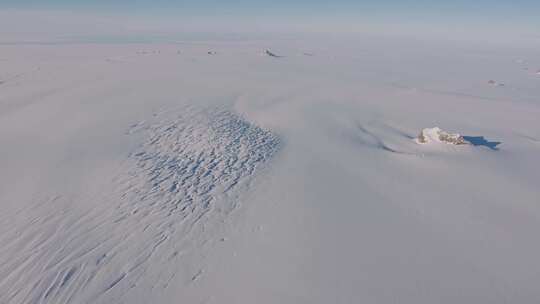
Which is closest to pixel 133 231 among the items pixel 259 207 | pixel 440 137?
pixel 259 207

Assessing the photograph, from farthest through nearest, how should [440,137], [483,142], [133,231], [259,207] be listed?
[483,142], [440,137], [259,207], [133,231]

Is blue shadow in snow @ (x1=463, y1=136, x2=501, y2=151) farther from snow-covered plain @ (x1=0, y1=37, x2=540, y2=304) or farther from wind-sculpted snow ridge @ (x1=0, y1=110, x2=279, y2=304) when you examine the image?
wind-sculpted snow ridge @ (x1=0, y1=110, x2=279, y2=304)

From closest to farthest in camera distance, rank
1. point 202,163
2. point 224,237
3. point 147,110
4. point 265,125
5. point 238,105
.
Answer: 1. point 224,237
2. point 202,163
3. point 265,125
4. point 147,110
5. point 238,105

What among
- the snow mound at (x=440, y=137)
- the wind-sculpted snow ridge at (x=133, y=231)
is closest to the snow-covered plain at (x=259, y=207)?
the wind-sculpted snow ridge at (x=133, y=231)

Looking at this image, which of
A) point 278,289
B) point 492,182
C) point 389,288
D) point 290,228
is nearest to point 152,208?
point 290,228

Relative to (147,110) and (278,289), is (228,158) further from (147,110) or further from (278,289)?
(147,110)

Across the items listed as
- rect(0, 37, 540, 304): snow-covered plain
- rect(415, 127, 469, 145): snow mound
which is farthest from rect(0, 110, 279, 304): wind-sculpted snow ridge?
rect(415, 127, 469, 145): snow mound

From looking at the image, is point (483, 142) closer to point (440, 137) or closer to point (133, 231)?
point (440, 137)
